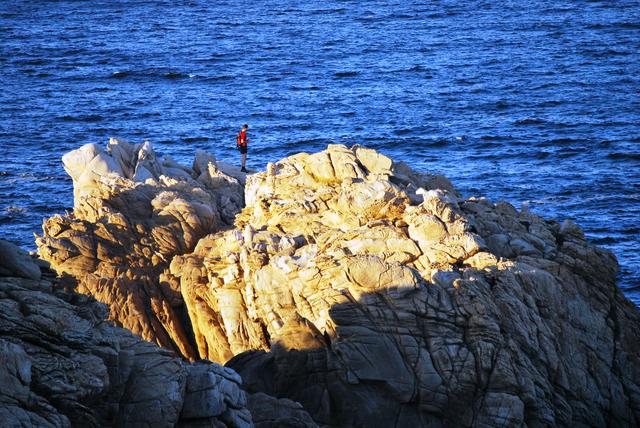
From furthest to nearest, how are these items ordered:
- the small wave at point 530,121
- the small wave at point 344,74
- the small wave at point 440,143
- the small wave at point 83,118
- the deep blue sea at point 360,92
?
1. the small wave at point 344,74
2. the small wave at point 83,118
3. the small wave at point 530,121
4. the small wave at point 440,143
5. the deep blue sea at point 360,92

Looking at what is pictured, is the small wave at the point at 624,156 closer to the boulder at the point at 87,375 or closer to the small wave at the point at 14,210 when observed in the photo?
the small wave at the point at 14,210

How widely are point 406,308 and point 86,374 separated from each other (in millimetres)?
10258

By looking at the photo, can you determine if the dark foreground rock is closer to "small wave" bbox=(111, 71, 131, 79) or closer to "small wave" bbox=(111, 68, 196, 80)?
"small wave" bbox=(111, 68, 196, 80)

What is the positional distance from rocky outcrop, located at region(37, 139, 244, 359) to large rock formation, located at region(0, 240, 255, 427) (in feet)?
28.8

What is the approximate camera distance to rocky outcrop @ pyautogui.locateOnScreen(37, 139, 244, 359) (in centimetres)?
3756

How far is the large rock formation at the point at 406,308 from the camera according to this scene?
31.2 m

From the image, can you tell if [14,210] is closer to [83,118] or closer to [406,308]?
[83,118]

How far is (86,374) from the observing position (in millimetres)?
24797

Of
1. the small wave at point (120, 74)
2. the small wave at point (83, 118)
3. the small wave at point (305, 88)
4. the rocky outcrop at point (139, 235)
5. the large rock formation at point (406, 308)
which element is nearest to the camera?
the large rock formation at point (406, 308)

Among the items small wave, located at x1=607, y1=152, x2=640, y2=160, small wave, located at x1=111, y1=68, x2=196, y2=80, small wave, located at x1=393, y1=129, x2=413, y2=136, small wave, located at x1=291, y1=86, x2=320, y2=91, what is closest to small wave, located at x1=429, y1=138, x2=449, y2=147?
small wave, located at x1=393, y1=129, x2=413, y2=136

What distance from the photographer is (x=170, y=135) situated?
277 ft

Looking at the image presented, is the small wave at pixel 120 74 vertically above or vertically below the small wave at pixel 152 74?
above

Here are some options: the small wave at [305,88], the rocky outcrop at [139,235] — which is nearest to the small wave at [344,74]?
the small wave at [305,88]

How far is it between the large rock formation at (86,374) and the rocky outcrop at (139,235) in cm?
879
